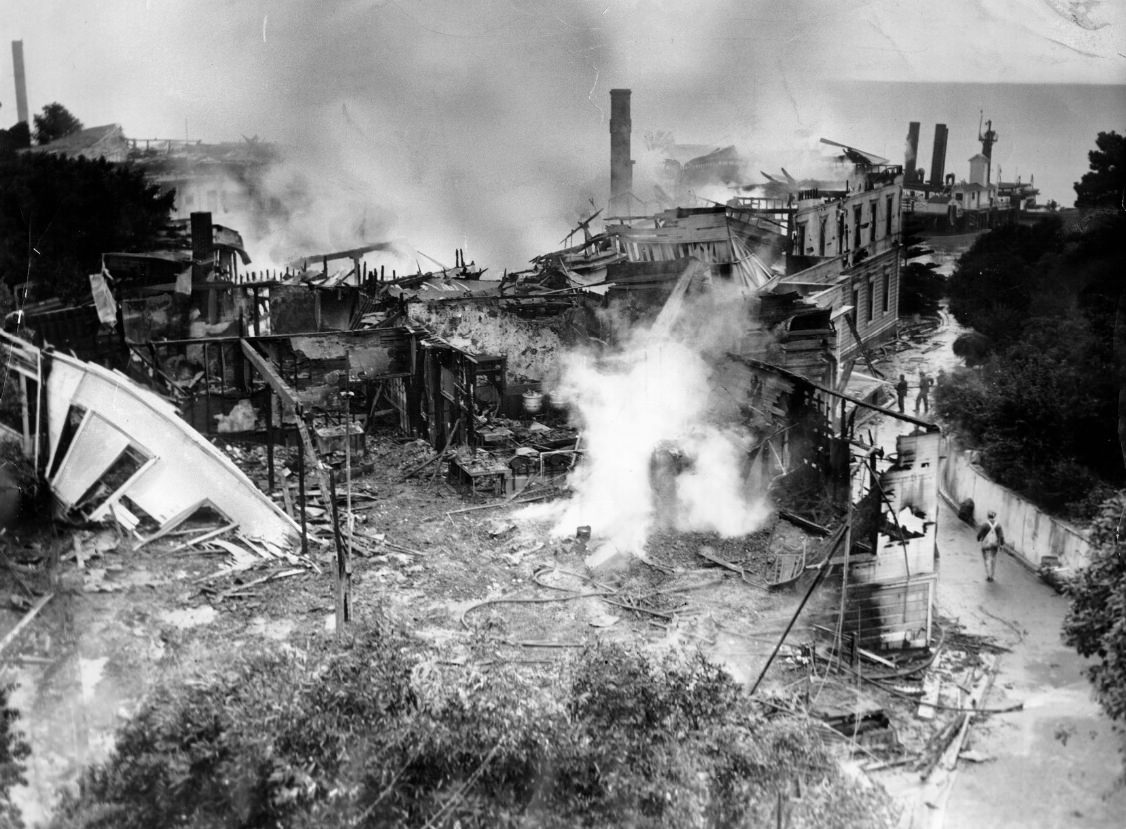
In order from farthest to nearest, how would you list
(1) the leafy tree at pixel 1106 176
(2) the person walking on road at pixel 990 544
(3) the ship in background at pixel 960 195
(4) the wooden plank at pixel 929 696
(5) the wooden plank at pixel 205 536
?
(3) the ship in background at pixel 960 195 < (1) the leafy tree at pixel 1106 176 < (2) the person walking on road at pixel 990 544 < (5) the wooden plank at pixel 205 536 < (4) the wooden plank at pixel 929 696

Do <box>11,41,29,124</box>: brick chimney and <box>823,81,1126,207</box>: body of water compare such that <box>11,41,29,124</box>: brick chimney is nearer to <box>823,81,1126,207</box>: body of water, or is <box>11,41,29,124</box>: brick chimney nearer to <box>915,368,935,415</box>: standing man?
<box>823,81,1126,207</box>: body of water

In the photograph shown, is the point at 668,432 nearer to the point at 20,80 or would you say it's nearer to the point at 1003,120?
the point at 1003,120

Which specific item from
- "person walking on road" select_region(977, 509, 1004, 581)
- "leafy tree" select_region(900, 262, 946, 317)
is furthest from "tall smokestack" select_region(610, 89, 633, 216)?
"person walking on road" select_region(977, 509, 1004, 581)

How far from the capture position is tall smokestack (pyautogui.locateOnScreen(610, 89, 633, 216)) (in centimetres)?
1562

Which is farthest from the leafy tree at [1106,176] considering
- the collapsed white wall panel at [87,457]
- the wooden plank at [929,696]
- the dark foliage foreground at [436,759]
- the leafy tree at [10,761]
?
the leafy tree at [10,761]

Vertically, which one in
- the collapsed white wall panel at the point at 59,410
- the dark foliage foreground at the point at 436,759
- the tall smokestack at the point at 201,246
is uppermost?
the tall smokestack at the point at 201,246

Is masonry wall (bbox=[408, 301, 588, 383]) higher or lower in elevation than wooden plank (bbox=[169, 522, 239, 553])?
higher

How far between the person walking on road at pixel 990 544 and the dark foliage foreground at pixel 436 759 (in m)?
5.77

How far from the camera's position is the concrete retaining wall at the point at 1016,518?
43.2ft

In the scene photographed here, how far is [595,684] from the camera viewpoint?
9.68m

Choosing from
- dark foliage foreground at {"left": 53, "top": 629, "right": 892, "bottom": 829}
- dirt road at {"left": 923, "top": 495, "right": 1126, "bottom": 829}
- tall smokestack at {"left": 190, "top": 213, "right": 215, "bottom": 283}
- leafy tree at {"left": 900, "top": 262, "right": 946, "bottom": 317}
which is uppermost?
tall smokestack at {"left": 190, "top": 213, "right": 215, "bottom": 283}

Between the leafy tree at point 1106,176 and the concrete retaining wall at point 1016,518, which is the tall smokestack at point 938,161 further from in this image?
the concrete retaining wall at point 1016,518

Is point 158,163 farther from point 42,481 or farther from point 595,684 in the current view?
point 595,684

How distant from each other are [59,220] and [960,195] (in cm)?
1673
